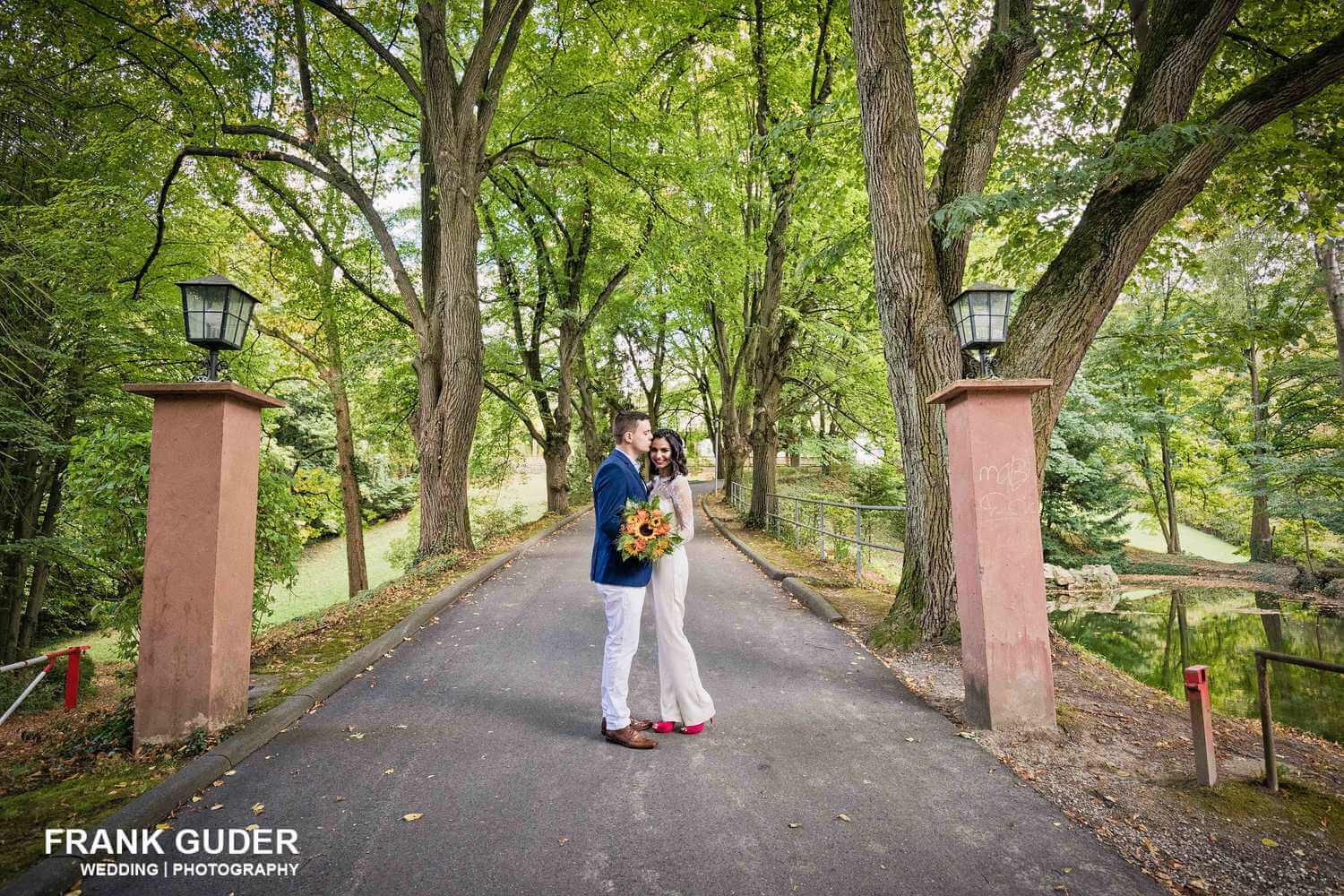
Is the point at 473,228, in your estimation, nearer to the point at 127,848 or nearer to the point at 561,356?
the point at 561,356

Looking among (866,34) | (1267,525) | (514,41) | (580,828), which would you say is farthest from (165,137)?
(1267,525)

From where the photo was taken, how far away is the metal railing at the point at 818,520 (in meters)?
8.44

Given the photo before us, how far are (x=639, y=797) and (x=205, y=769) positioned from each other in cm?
254

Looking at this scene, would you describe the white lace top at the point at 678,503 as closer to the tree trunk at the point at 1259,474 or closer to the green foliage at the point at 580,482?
the tree trunk at the point at 1259,474

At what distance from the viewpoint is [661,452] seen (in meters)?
4.24

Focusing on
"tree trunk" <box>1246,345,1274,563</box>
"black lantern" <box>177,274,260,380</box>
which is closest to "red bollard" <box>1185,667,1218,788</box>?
"black lantern" <box>177,274,260,380</box>

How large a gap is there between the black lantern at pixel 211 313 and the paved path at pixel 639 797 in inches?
113

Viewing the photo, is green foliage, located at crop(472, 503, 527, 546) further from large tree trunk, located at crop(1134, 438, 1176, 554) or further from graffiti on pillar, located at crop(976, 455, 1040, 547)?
large tree trunk, located at crop(1134, 438, 1176, 554)

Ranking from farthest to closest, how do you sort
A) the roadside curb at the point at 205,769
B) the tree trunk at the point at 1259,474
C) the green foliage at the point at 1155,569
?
the green foliage at the point at 1155,569 < the tree trunk at the point at 1259,474 < the roadside curb at the point at 205,769

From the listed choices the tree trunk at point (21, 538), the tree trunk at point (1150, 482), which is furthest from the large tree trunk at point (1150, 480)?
the tree trunk at point (21, 538)

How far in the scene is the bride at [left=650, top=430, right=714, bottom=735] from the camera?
156 inches

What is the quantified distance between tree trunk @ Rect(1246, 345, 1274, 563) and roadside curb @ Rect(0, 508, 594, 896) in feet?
68.6

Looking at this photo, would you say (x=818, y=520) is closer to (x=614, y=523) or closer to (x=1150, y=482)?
(x=614, y=523)

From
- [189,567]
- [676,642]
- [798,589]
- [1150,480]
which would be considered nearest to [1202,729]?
[676,642]
